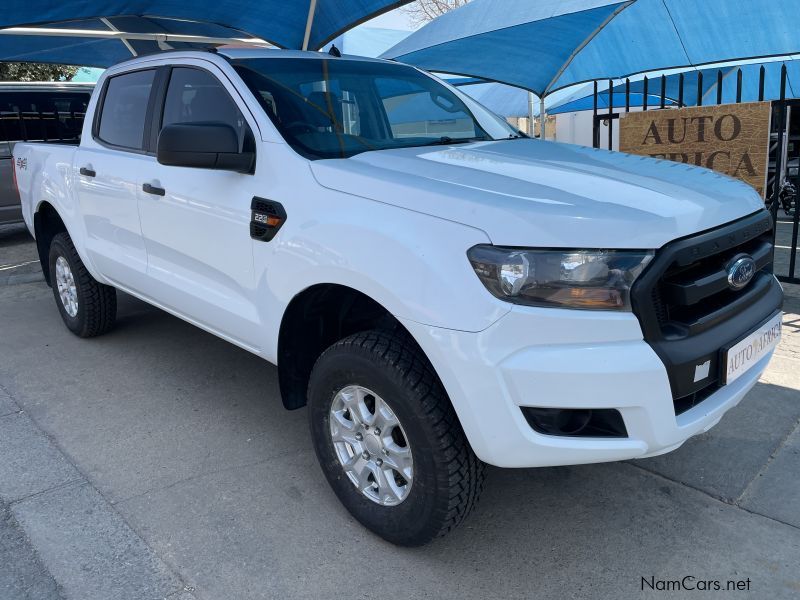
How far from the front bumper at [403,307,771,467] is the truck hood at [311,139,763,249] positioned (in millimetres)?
259

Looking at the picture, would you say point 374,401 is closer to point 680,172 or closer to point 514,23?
point 680,172

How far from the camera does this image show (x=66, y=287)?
5.07m

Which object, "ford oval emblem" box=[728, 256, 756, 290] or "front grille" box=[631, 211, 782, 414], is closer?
"front grille" box=[631, 211, 782, 414]

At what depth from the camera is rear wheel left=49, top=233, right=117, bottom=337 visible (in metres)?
4.77

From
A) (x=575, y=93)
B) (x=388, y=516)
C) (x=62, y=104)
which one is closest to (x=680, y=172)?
(x=388, y=516)

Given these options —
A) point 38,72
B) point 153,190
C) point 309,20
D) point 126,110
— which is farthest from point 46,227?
point 38,72

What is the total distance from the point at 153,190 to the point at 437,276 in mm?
2039

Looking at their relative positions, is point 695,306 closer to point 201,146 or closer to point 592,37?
point 201,146

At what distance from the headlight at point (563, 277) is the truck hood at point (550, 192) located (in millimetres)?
38

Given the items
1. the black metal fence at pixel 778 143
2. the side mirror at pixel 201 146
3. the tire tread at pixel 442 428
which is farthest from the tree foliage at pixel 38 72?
the tire tread at pixel 442 428

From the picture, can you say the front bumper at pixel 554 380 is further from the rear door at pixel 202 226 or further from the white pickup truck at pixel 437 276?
the rear door at pixel 202 226

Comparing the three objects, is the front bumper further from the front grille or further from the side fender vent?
the side fender vent

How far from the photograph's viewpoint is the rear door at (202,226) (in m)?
3.02

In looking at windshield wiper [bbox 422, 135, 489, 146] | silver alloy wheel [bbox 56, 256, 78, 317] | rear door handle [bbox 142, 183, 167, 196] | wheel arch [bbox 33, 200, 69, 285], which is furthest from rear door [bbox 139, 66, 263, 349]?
wheel arch [bbox 33, 200, 69, 285]
